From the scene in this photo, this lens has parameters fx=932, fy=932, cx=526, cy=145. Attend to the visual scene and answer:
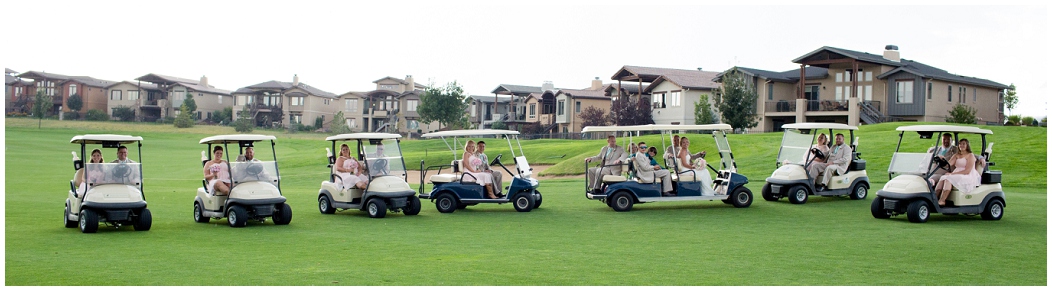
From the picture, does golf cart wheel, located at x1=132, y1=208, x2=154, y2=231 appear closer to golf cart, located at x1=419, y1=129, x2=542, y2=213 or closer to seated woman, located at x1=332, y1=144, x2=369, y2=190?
seated woman, located at x1=332, y1=144, x2=369, y2=190

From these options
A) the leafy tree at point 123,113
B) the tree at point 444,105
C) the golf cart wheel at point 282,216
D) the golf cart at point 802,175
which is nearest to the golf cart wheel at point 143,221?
the golf cart wheel at point 282,216

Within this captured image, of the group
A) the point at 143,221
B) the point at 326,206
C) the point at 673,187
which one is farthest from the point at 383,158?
the point at 673,187

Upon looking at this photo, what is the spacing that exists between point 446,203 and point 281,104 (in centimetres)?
7521

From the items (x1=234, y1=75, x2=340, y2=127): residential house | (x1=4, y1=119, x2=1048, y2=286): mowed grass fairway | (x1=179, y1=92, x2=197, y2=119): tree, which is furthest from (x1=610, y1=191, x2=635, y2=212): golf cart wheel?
(x1=179, y1=92, x2=197, y2=119): tree

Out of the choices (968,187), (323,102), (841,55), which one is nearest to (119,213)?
(968,187)

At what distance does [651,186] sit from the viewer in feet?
60.5

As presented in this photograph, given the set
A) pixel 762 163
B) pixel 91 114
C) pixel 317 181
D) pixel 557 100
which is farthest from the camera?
pixel 91 114

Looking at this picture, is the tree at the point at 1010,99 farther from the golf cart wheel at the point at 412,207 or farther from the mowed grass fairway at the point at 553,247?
the golf cart wheel at the point at 412,207

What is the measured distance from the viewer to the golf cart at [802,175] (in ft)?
65.5

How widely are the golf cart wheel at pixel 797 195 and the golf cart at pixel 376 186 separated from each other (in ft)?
26.1

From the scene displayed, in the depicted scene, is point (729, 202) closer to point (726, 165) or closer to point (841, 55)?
point (726, 165)

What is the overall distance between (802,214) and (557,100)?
5784 centimetres

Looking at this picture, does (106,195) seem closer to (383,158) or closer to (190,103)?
(383,158)

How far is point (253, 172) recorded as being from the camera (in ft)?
53.5
